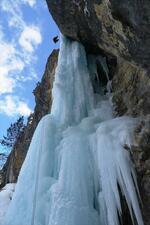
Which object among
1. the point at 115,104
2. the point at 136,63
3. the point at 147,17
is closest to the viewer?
the point at 147,17

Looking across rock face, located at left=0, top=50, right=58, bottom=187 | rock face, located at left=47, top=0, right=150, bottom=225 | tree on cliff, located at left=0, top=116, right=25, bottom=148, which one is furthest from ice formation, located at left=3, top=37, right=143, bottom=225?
tree on cliff, located at left=0, top=116, right=25, bottom=148

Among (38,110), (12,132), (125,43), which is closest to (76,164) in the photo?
(125,43)

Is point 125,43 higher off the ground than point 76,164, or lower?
higher

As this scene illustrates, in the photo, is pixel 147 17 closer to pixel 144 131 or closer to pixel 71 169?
pixel 144 131

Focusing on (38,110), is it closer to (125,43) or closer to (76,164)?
(76,164)

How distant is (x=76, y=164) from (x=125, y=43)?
1662 millimetres

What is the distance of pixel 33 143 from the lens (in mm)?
5801

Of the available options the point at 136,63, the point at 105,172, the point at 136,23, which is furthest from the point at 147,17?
the point at 105,172

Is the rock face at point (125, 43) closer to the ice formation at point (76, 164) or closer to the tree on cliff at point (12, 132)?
the ice formation at point (76, 164)

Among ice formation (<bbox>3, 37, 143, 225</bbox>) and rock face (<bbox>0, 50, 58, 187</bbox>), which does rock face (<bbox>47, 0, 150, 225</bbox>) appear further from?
rock face (<bbox>0, 50, 58, 187</bbox>)

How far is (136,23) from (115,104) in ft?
A: 8.19

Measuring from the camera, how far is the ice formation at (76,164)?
4.51m

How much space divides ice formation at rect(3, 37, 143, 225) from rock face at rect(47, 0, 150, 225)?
A: 165mm

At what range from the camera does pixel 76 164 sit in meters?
4.98
